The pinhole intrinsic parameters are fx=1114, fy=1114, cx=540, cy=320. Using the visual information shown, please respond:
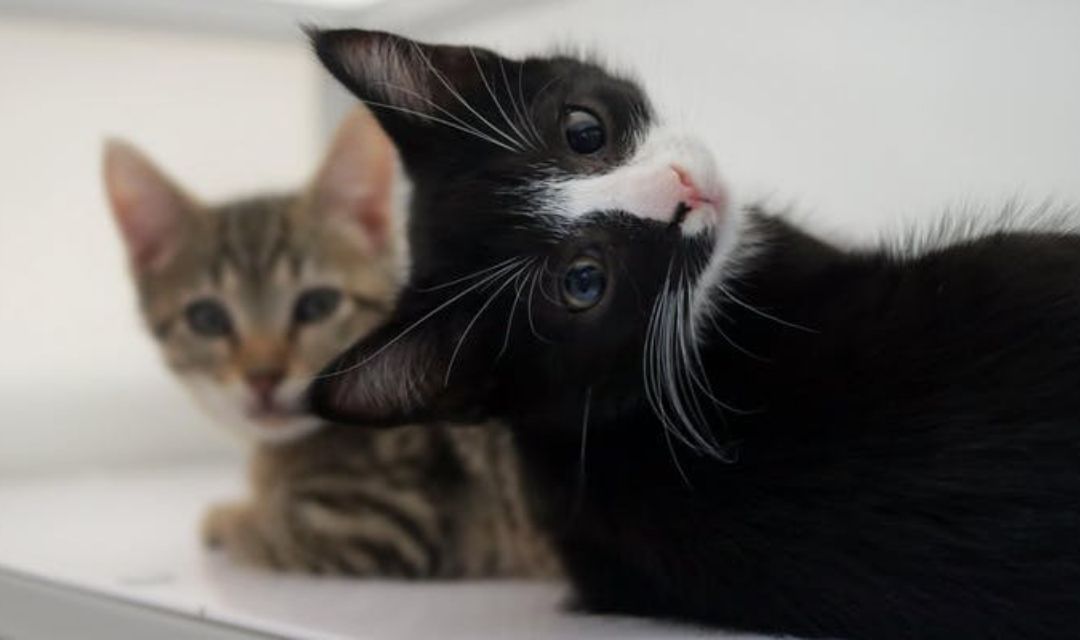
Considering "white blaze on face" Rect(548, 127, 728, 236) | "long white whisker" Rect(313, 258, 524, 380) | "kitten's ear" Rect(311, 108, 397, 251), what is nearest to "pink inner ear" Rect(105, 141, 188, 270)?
"kitten's ear" Rect(311, 108, 397, 251)

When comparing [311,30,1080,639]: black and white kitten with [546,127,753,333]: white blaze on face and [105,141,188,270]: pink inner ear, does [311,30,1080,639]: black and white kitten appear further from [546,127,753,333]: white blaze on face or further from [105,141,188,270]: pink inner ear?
[105,141,188,270]: pink inner ear

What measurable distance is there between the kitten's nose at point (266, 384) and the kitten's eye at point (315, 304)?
0.30 ft

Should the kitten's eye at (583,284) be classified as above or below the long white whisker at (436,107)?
below

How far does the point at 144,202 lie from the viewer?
1523 mm

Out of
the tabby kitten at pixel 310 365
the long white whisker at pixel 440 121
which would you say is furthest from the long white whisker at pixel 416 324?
the tabby kitten at pixel 310 365

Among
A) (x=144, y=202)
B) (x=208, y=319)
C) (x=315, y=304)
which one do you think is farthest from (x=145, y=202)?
(x=315, y=304)

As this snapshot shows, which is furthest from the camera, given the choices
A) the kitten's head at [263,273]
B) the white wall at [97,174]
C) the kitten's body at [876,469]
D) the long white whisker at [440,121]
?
the white wall at [97,174]

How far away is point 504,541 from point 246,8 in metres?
1.07

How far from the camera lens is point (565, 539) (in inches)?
40.7

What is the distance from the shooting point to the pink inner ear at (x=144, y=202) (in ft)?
4.97

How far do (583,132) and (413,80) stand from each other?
0.18 metres

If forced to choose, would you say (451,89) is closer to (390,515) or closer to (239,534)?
(390,515)

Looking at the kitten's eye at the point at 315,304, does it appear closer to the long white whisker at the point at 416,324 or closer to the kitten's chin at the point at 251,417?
the kitten's chin at the point at 251,417

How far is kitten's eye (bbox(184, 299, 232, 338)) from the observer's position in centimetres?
143
